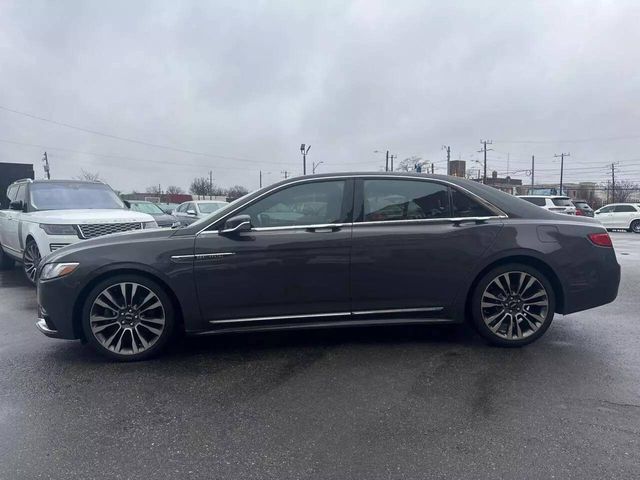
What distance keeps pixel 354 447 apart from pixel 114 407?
173cm

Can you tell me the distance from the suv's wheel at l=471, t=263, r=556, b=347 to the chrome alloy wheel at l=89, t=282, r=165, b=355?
2895mm

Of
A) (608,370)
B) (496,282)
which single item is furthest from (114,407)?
(608,370)

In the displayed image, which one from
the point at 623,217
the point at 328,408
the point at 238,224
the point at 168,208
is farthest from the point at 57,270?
the point at 623,217

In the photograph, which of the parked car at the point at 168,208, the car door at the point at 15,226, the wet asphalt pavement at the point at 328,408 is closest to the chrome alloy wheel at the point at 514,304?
the wet asphalt pavement at the point at 328,408

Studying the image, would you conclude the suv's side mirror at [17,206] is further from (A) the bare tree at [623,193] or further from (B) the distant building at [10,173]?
(A) the bare tree at [623,193]

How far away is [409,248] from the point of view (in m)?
4.23

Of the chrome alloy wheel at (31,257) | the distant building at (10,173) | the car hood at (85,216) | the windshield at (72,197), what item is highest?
the distant building at (10,173)

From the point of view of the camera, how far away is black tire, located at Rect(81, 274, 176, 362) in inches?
159

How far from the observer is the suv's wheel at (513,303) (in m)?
4.35

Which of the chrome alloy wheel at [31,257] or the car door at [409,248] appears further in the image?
the chrome alloy wheel at [31,257]

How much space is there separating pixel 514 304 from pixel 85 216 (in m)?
6.19

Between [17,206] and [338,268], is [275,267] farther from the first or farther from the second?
[17,206]

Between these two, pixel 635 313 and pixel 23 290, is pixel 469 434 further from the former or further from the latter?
pixel 23 290

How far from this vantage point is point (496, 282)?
434cm
